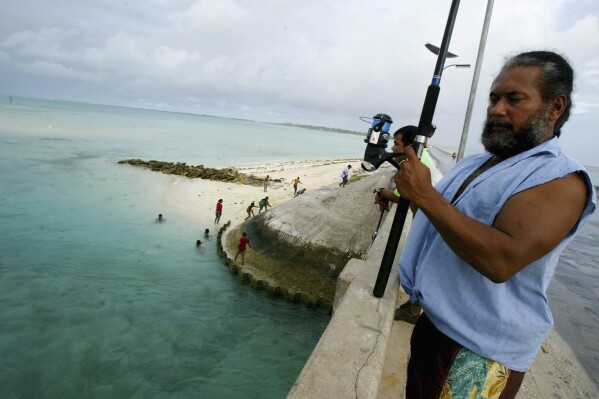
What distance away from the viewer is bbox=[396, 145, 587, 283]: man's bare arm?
58.1 inches

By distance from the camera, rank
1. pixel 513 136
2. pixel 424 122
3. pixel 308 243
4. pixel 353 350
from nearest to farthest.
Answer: pixel 513 136 → pixel 353 350 → pixel 424 122 → pixel 308 243

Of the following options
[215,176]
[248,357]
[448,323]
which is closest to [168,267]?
[248,357]

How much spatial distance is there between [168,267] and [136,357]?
23.8 feet

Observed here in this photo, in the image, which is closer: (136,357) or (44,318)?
(136,357)

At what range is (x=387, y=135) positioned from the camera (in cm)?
284

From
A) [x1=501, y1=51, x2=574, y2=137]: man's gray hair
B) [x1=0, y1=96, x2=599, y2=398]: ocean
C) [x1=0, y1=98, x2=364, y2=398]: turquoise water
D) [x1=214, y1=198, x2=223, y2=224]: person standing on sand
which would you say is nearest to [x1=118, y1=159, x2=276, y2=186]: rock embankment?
[x1=0, y1=96, x2=599, y2=398]: ocean

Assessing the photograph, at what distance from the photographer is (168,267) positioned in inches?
728

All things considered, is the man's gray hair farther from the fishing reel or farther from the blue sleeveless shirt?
the fishing reel

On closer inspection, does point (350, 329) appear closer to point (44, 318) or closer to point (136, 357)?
point (136, 357)

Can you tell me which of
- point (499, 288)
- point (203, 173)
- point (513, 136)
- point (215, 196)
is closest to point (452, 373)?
point (499, 288)

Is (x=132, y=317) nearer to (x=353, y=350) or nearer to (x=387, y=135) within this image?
(x=353, y=350)

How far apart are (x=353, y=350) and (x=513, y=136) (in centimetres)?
184

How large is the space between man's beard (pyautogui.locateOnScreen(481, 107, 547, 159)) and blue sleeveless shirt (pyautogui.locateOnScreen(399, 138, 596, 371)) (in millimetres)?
81

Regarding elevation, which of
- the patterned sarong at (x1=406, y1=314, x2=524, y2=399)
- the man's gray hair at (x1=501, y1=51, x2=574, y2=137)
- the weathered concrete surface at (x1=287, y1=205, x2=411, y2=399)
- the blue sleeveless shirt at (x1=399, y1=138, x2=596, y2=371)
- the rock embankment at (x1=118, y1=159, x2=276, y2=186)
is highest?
the man's gray hair at (x1=501, y1=51, x2=574, y2=137)
